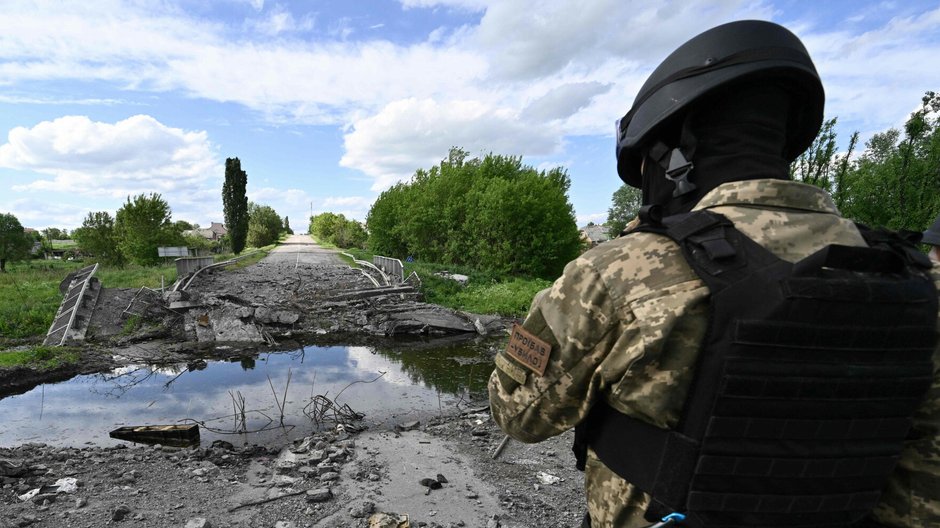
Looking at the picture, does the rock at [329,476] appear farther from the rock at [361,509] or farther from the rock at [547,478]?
the rock at [547,478]

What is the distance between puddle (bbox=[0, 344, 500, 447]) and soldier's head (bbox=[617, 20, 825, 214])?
583 centimetres

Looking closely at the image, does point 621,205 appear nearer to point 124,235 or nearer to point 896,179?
point 896,179

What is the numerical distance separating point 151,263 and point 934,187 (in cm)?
3628

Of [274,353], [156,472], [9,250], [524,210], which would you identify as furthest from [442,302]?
[9,250]

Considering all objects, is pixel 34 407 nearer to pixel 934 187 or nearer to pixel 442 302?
pixel 442 302

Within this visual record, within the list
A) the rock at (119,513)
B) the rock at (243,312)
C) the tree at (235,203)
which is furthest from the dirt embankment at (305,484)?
the tree at (235,203)

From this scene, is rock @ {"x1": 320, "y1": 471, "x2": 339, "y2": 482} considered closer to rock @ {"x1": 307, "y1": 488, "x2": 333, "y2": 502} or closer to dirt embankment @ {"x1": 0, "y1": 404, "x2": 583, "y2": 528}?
dirt embankment @ {"x1": 0, "y1": 404, "x2": 583, "y2": 528}

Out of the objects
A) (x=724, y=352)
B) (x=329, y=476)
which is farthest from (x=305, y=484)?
(x=724, y=352)

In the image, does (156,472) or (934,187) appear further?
(934,187)

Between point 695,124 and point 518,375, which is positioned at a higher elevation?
point 695,124

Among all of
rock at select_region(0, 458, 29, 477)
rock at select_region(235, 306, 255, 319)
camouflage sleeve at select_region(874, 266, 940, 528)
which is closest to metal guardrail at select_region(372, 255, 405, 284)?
rock at select_region(235, 306, 255, 319)

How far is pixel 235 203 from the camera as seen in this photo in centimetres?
4903

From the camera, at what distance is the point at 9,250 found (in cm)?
3731

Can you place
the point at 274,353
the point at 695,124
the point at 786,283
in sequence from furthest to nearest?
→ the point at 274,353
the point at 695,124
the point at 786,283
